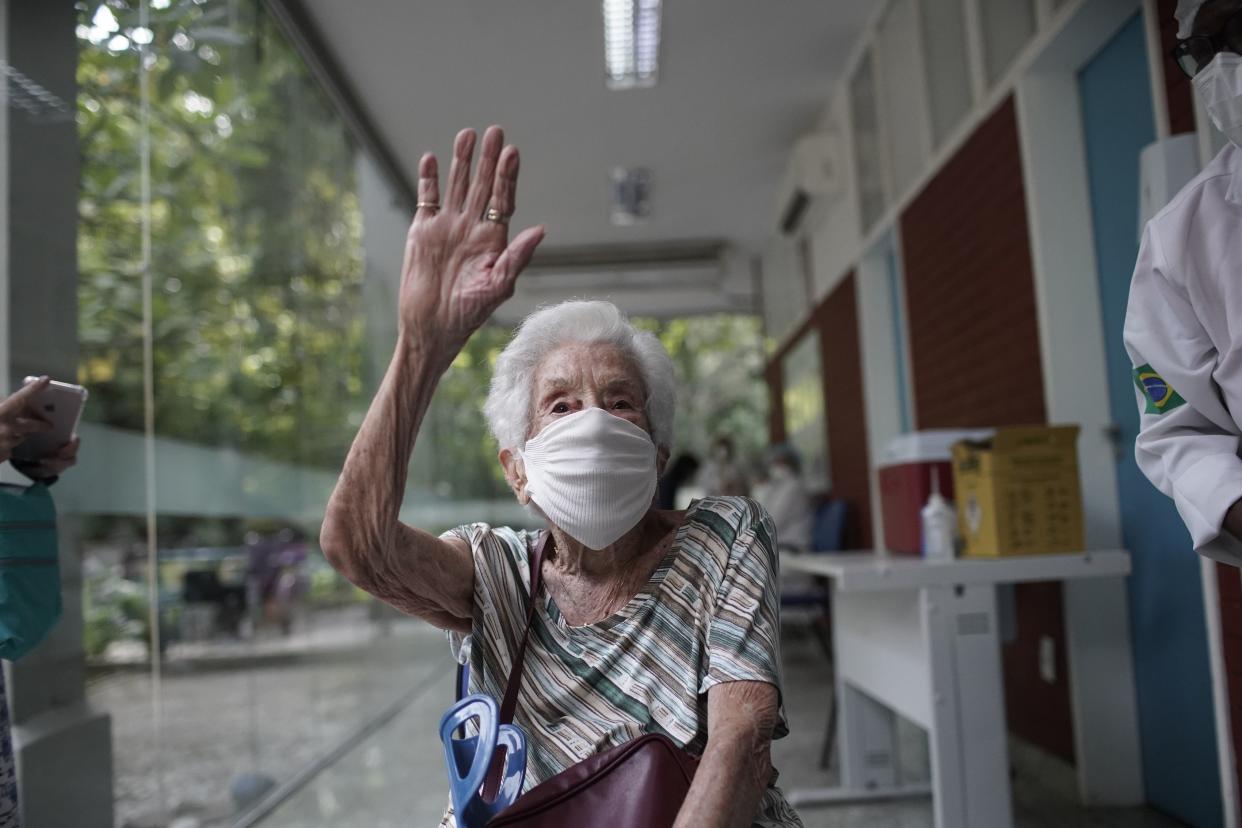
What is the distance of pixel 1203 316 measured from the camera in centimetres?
124

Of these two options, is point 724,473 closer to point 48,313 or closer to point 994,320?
point 994,320

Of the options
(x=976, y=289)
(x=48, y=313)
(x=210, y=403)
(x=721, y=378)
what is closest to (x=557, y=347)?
(x=48, y=313)

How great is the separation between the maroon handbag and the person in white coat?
736mm

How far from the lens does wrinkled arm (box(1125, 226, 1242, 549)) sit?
3.93 feet

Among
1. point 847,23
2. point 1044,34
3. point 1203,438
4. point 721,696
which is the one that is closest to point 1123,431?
point 1044,34

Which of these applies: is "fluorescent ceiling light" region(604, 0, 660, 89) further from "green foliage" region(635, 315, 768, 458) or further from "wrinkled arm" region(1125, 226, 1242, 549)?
"green foliage" region(635, 315, 768, 458)

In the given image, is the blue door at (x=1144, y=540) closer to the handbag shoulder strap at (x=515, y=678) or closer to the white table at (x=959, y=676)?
the white table at (x=959, y=676)

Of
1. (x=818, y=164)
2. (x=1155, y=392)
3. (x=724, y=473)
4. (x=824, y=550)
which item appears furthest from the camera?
(x=724, y=473)

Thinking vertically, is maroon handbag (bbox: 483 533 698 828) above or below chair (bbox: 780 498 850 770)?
above

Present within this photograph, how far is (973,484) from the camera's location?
2740mm

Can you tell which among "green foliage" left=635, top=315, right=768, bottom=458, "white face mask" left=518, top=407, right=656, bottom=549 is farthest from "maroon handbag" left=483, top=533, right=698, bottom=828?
"green foliage" left=635, top=315, right=768, bottom=458

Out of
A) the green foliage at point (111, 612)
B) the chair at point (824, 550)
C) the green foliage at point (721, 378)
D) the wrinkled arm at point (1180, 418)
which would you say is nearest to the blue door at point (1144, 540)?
the chair at point (824, 550)

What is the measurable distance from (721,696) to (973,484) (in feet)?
5.88

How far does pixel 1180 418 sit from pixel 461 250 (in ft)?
3.19
